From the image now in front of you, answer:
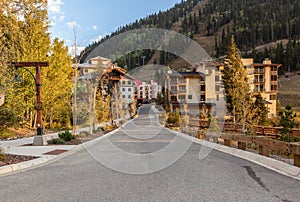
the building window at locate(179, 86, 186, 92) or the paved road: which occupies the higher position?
the building window at locate(179, 86, 186, 92)

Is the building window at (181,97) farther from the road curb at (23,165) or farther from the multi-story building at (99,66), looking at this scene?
the road curb at (23,165)

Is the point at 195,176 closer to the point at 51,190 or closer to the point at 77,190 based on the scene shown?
the point at 77,190

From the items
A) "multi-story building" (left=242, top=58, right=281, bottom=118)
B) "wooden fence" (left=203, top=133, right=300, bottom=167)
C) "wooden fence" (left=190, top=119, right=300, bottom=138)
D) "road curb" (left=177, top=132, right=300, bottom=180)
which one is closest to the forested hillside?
"multi-story building" (left=242, top=58, right=281, bottom=118)

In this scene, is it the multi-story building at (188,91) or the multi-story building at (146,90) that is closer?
the multi-story building at (188,91)

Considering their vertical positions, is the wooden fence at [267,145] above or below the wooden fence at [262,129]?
above

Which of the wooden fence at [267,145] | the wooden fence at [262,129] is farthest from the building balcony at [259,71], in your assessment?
the wooden fence at [267,145]

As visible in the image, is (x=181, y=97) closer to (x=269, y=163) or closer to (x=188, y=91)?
(x=188, y=91)

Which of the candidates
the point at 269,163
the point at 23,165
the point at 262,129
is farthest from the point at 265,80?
the point at 23,165

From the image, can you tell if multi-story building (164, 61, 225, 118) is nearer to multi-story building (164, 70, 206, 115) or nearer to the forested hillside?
multi-story building (164, 70, 206, 115)

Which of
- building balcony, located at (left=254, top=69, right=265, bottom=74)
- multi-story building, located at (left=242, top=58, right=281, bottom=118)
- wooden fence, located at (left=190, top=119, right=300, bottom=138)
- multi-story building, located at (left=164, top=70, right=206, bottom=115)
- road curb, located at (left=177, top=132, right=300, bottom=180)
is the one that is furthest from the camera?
building balcony, located at (left=254, top=69, right=265, bottom=74)

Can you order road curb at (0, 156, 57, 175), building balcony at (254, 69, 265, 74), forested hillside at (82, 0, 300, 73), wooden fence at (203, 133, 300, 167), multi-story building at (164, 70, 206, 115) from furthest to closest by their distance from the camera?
forested hillside at (82, 0, 300, 73)
building balcony at (254, 69, 265, 74)
multi-story building at (164, 70, 206, 115)
road curb at (0, 156, 57, 175)
wooden fence at (203, 133, 300, 167)

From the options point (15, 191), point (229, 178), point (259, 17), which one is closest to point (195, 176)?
point (229, 178)

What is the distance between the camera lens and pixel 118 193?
5773 millimetres

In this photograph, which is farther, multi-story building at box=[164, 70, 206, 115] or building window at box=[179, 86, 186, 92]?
building window at box=[179, 86, 186, 92]
